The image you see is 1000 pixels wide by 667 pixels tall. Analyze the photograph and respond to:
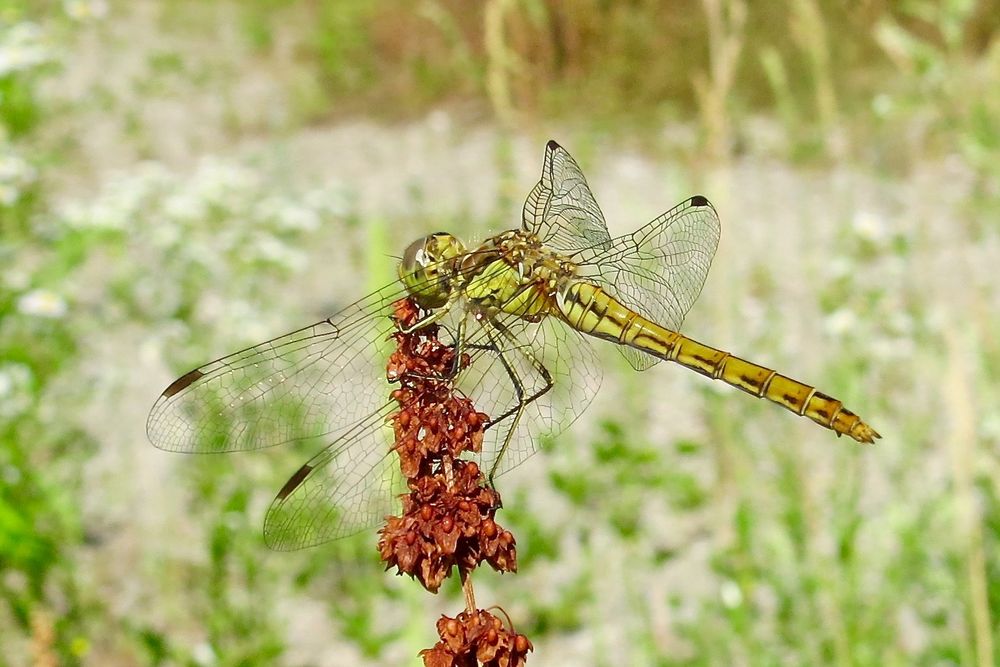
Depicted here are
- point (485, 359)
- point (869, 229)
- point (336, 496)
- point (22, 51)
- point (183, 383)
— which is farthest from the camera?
point (22, 51)

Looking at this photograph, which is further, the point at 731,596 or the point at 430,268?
the point at 731,596

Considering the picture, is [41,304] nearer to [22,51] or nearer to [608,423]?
[22,51]

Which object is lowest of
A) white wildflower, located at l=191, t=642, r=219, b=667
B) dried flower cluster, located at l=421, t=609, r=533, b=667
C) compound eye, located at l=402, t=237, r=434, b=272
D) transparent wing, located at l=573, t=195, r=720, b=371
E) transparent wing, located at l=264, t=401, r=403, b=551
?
dried flower cluster, located at l=421, t=609, r=533, b=667

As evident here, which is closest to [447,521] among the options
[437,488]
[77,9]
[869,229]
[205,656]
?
[437,488]

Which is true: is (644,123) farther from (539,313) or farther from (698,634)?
(539,313)

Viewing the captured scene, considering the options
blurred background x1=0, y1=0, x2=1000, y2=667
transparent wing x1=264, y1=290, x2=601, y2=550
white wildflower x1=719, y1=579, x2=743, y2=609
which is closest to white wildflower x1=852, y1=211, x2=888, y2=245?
blurred background x1=0, y1=0, x2=1000, y2=667

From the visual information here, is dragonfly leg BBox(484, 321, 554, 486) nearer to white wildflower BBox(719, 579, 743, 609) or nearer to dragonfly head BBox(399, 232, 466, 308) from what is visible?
dragonfly head BBox(399, 232, 466, 308)
